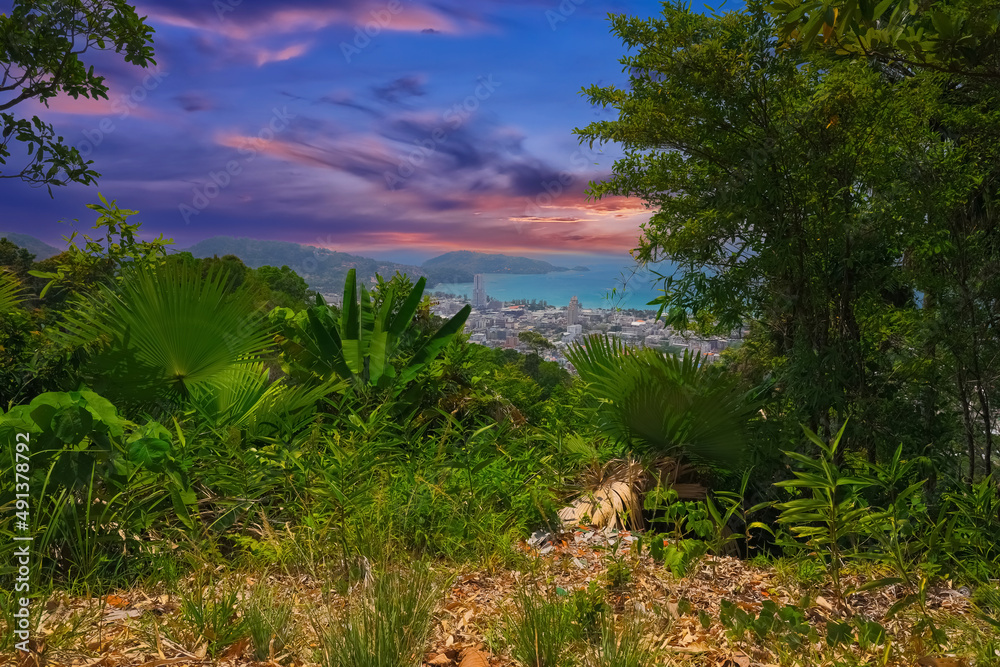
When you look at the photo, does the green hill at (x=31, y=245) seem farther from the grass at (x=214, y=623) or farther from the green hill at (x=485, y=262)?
the green hill at (x=485, y=262)

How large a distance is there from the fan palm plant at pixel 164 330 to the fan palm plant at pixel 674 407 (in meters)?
2.50

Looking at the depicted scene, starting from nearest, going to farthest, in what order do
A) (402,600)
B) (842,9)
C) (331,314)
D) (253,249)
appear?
(842,9) → (402,600) → (331,314) → (253,249)

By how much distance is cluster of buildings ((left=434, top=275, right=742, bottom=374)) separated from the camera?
4.74 meters

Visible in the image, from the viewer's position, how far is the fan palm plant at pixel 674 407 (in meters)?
3.86

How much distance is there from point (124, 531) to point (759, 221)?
422 centimetres

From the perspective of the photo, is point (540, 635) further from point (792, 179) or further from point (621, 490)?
point (792, 179)

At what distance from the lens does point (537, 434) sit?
4.32 m

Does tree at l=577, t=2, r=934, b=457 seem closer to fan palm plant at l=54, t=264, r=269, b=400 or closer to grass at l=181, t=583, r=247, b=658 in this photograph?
fan palm plant at l=54, t=264, r=269, b=400

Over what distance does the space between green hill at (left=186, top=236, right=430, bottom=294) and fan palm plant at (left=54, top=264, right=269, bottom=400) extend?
2153 mm

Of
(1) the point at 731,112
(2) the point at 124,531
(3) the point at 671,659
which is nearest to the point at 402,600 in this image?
(3) the point at 671,659

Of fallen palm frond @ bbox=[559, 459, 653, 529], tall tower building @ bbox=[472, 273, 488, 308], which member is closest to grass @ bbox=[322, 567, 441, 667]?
fallen palm frond @ bbox=[559, 459, 653, 529]

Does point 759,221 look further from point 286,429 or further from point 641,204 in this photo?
point 286,429

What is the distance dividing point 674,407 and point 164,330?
3214mm

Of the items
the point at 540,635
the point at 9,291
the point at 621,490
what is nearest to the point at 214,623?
the point at 540,635
